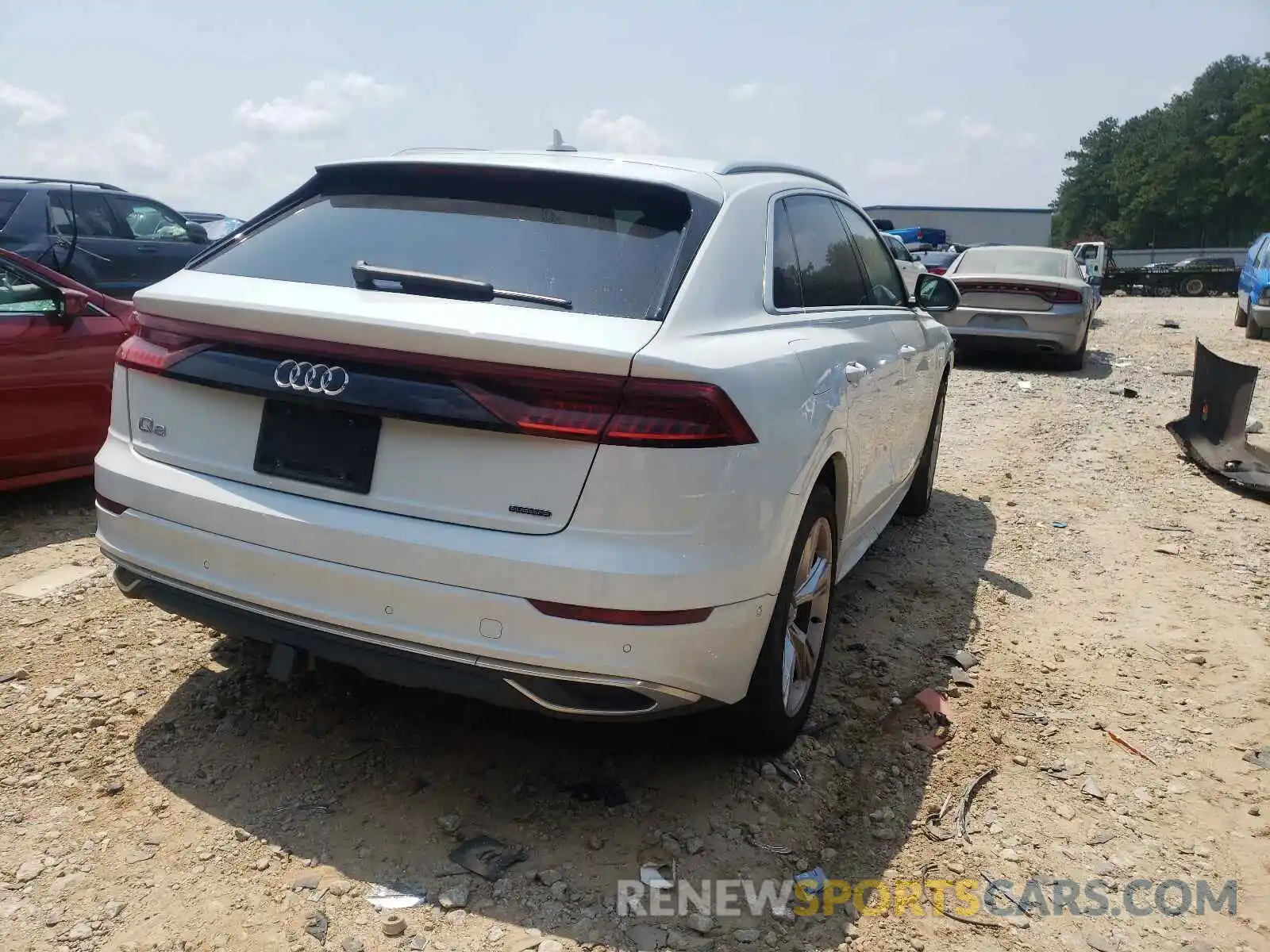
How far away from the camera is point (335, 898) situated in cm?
253

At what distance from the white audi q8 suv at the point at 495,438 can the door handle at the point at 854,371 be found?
0.27m

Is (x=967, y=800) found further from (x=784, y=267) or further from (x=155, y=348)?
(x=155, y=348)

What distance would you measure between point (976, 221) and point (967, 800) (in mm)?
54354

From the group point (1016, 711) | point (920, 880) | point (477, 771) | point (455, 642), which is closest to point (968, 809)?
point (920, 880)

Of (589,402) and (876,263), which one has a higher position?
(876,263)

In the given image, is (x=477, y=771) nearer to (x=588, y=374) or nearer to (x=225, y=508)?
(x=225, y=508)

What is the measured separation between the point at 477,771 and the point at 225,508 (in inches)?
42.1

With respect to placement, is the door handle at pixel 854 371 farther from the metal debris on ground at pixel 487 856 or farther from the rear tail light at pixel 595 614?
the metal debris on ground at pixel 487 856

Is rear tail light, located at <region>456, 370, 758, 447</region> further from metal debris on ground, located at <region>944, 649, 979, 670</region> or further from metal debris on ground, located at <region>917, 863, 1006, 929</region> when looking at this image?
metal debris on ground, located at <region>944, 649, 979, 670</region>

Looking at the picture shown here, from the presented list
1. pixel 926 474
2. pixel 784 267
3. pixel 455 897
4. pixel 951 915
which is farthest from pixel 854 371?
pixel 926 474

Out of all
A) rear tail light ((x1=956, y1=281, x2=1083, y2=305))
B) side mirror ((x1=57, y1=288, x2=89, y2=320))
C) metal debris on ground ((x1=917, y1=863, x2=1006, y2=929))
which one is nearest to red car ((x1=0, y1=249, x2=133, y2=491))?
side mirror ((x1=57, y1=288, x2=89, y2=320))

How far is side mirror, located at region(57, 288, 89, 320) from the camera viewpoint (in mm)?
5340

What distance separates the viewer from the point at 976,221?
5325 centimetres

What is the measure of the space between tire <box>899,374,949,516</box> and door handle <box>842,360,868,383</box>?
2.20 m
